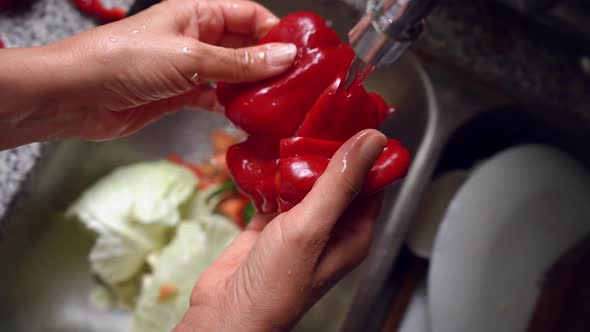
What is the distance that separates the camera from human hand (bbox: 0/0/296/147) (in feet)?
2.35

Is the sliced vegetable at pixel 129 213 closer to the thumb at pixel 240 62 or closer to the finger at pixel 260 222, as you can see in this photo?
the finger at pixel 260 222

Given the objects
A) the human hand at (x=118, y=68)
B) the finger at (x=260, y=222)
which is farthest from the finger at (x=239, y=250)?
the human hand at (x=118, y=68)

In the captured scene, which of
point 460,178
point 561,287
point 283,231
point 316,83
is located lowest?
point 561,287

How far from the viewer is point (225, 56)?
28.6 inches

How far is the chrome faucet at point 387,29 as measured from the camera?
1.73ft

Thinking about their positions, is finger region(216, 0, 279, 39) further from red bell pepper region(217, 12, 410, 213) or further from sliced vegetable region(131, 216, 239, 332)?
sliced vegetable region(131, 216, 239, 332)

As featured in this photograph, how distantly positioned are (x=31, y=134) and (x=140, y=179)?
0.46 m

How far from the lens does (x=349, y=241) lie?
0.73m

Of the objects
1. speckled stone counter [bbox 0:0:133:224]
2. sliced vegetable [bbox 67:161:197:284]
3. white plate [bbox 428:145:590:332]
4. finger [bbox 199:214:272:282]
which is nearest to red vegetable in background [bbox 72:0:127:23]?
speckled stone counter [bbox 0:0:133:224]

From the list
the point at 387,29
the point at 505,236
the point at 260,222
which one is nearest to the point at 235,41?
the point at 260,222

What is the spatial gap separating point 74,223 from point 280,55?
0.85m

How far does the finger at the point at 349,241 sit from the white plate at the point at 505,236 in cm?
36

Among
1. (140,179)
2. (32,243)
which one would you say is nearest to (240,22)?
(140,179)

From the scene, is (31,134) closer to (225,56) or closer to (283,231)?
(225,56)
